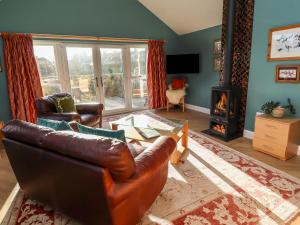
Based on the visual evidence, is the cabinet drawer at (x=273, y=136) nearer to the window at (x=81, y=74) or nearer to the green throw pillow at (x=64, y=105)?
the green throw pillow at (x=64, y=105)

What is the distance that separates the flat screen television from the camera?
518 cm

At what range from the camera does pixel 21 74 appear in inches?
154

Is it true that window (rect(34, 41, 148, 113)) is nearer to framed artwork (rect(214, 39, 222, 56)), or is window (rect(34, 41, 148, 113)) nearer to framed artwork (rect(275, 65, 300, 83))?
framed artwork (rect(214, 39, 222, 56))

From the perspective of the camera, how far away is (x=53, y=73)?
14.6ft

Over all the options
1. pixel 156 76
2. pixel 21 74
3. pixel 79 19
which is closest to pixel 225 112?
pixel 156 76

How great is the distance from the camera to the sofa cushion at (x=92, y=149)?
1202mm

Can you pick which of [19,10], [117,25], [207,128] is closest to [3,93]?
[19,10]

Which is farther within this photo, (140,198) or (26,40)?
(26,40)

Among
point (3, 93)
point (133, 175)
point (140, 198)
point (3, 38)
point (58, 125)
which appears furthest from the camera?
point (3, 93)

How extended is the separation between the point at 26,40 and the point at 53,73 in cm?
84

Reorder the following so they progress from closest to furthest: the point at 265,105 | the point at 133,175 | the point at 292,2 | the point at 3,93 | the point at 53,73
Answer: the point at 133,175, the point at 292,2, the point at 265,105, the point at 3,93, the point at 53,73

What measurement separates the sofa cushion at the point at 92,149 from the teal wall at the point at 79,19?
11.0 feet

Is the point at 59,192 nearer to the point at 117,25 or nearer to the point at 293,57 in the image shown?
the point at 293,57

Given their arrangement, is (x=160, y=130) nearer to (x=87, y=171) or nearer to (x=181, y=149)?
(x=181, y=149)
